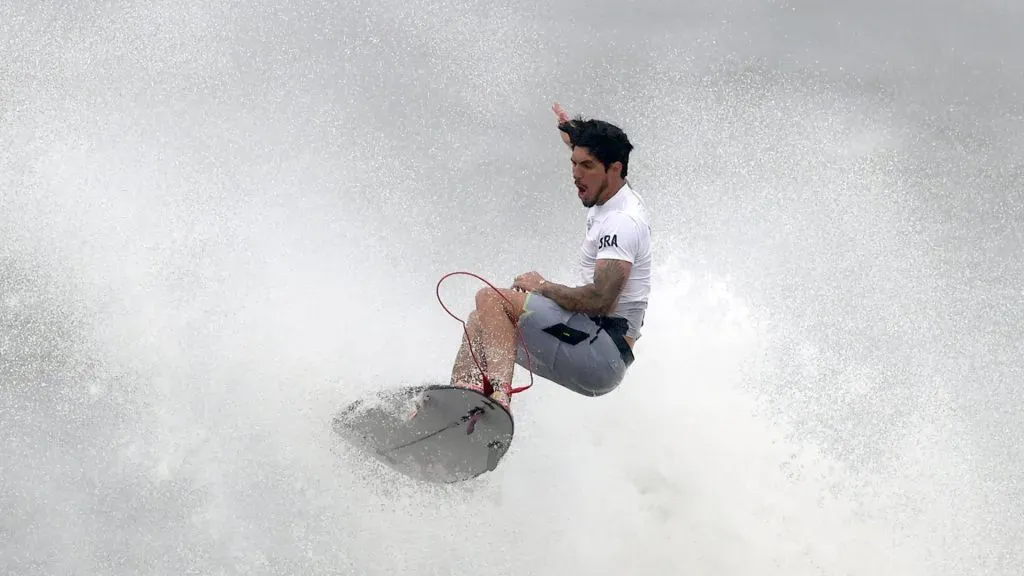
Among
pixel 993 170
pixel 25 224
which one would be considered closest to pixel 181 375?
pixel 25 224

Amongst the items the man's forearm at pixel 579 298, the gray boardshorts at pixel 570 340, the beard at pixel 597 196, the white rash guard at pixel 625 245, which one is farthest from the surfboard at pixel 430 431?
the beard at pixel 597 196

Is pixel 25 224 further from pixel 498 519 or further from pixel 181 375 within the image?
pixel 498 519

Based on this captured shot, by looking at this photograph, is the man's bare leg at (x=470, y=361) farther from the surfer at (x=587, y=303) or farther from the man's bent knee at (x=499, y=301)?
the man's bent knee at (x=499, y=301)

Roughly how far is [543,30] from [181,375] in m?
10.9

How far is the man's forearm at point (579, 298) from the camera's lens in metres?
7.71

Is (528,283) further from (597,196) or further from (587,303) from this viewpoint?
(597,196)

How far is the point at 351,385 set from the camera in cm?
1001

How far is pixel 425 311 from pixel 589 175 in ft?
18.9

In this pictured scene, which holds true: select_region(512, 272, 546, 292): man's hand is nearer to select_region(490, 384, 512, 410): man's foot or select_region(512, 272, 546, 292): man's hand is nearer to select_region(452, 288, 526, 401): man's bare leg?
select_region(452, 288, 526, 401): man's bare leg

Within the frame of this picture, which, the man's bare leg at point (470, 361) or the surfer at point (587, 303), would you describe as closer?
the surfer at point (587, 303)

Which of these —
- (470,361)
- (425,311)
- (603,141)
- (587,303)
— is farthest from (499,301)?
(425,311)

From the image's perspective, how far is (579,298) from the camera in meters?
7.75

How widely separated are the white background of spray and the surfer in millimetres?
1703

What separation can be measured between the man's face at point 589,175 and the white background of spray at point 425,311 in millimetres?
2643
